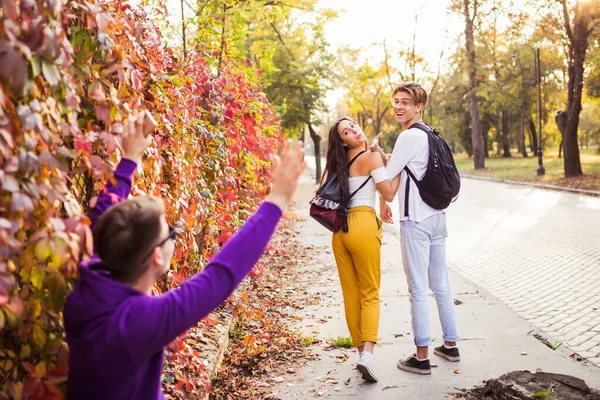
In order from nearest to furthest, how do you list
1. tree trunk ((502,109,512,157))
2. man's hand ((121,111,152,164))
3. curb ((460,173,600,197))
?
1. man's hand ((121,111,152,164))
2. curb ((460,173,600,197))
3. tree trunk ((502,109,512,157))

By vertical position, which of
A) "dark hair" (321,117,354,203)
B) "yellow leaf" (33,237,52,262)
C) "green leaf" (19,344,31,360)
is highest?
"dark hair" (321,117,354,203)

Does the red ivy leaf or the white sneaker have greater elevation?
the red ivy leaf

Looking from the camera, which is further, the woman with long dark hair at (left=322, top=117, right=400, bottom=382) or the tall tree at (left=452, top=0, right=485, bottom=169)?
the tall tree at (left=452, top=0, right=485, bottom=169)

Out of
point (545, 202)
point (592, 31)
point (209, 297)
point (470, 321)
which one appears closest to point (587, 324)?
point (470, 321)

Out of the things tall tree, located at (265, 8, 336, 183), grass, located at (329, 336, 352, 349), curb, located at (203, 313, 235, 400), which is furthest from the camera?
tall tree, located at (265, 8, 336, 183)

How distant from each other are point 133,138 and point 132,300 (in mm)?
924

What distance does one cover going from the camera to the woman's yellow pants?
4906 mm

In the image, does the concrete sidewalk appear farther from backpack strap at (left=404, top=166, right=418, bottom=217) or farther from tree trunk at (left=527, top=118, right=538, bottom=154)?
tree trunk at (left=527, top=118, right=538, bottom=154)

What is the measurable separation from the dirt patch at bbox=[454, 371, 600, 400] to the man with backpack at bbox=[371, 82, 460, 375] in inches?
24.7

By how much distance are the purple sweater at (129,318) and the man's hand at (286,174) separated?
12 centimetres

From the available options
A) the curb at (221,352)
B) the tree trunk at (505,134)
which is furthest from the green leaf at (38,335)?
the tree trunk at (505,134)

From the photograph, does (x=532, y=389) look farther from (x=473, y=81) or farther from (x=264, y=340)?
(x=473, y=81)

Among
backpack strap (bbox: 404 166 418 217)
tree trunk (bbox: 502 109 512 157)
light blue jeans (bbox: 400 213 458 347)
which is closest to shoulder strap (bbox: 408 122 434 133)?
backpack strap (bbox: 404 166 418 217)

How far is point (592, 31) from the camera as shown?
81.7 ft
